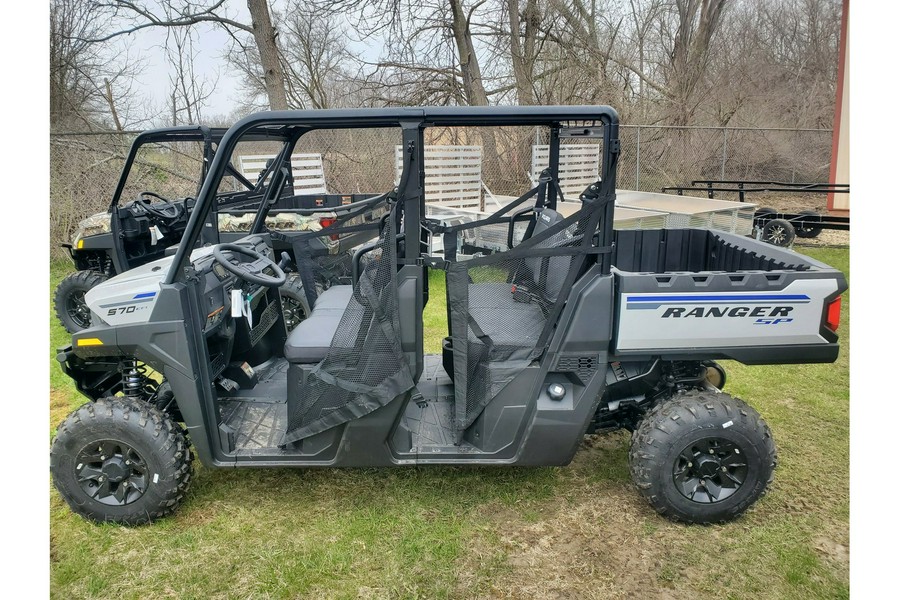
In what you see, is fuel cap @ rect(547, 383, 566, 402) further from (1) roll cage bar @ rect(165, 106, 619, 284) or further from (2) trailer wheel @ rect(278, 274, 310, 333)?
(2) trailer wheel @ rect(278, 274, 310, 333)

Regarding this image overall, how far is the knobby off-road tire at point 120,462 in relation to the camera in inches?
111

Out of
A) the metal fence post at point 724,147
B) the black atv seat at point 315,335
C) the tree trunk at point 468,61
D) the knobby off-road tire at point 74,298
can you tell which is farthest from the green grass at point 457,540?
the metal fence post at point 724,147

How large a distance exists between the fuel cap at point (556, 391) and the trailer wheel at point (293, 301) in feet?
9.47

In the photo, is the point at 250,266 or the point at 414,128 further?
the point at 250,266

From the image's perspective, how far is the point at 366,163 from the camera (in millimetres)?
11375

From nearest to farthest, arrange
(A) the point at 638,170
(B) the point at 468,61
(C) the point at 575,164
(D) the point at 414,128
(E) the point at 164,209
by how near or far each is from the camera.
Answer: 1. (D) the point at 414,128
2. (E) the point at 164,209
3. (C) the point at 575,164
4. (A) the point at 638,170
5. (B) the point at 468,61

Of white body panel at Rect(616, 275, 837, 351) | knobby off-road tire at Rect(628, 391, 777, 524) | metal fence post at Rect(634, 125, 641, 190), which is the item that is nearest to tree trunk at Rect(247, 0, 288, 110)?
metal fence post at Rect(634, 125, 641, 190)

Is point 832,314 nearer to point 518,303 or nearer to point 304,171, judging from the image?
point 518,303

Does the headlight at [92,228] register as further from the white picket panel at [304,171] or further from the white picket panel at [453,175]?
the white picket panel at [453,175]

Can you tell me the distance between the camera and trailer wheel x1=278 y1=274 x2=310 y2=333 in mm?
5234

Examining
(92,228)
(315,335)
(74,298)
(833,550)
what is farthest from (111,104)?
(833,550)

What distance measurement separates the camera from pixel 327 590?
2572 mm

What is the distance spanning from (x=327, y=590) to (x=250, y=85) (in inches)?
614

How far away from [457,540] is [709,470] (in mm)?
1228
